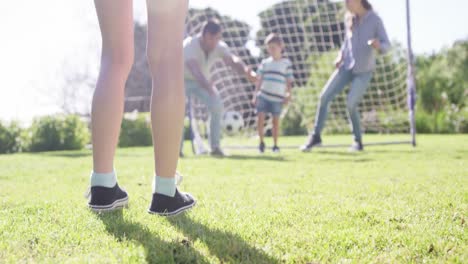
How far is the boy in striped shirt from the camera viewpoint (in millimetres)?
5652

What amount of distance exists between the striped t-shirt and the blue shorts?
5 cm

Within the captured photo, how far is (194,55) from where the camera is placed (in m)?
4.93

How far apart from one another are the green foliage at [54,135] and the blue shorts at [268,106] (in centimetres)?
504

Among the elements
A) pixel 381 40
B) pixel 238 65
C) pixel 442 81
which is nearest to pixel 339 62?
pixel 381 40

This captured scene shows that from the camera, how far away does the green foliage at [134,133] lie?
1010 cm

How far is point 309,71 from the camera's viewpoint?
9.84 meters

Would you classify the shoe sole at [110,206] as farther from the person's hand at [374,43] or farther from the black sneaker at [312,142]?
the black sneaker at [312,142]

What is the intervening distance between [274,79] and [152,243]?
4.57 metres

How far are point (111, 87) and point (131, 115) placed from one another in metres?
9.34

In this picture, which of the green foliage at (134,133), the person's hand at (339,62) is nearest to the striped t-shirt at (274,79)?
the person's hand at (339,62)

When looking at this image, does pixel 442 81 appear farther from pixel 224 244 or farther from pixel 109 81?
pixel 224 244


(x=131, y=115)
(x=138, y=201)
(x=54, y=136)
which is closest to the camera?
(x=138, y=201)

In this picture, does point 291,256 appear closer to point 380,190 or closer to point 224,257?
point 224,257

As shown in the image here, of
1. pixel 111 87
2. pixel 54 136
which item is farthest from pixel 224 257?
pixel 54 136
